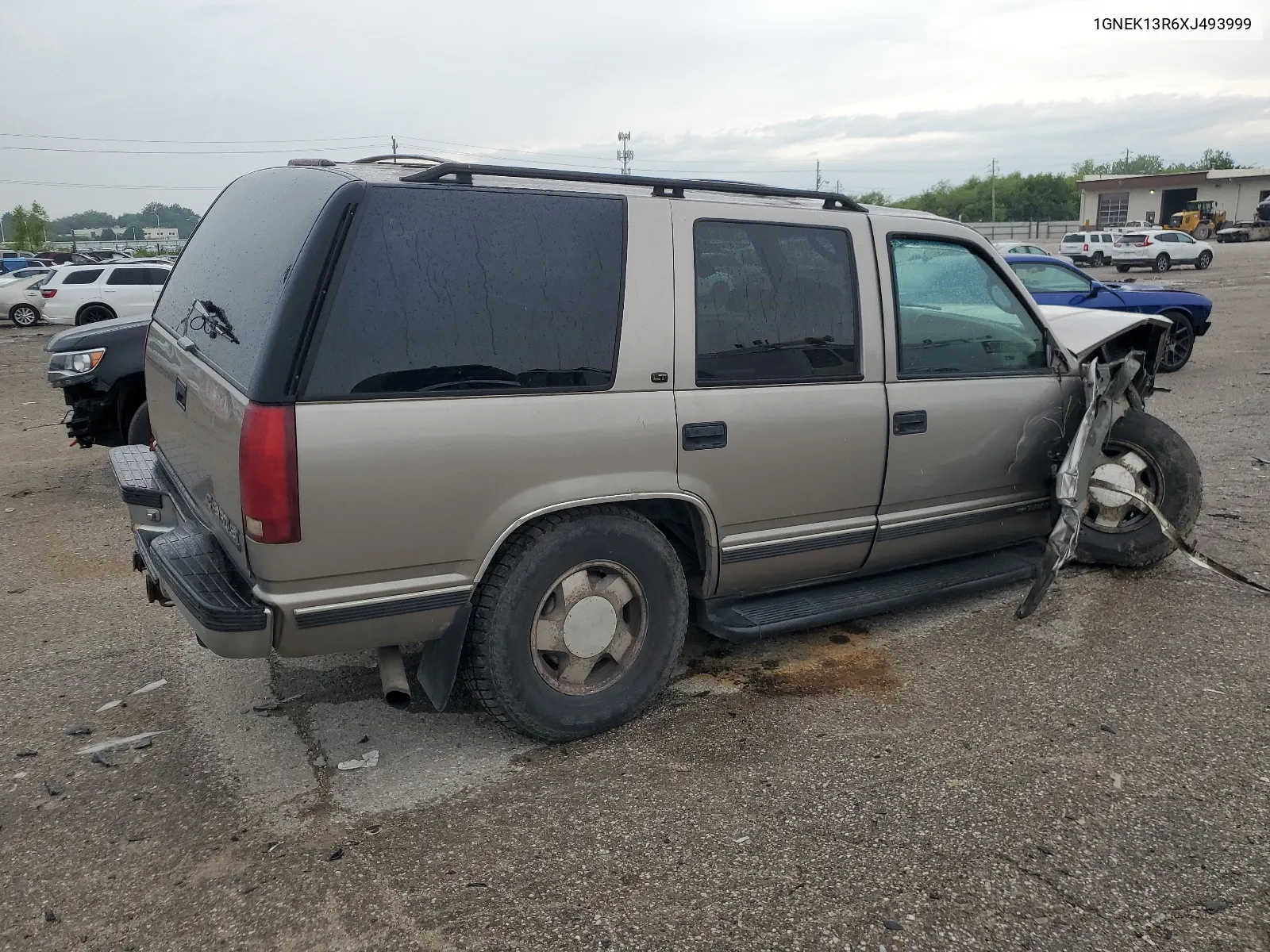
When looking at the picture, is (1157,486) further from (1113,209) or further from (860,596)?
(1113,209)

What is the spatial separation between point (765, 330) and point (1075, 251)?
132 ft

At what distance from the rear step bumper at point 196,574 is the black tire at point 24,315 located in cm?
2423

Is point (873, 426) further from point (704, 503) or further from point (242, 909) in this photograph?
point (242, 909)

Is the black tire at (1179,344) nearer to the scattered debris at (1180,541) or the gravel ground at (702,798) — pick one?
the scattered debris at (1180,541)

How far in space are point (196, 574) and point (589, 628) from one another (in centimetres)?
129

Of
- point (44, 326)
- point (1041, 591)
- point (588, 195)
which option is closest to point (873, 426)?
point (1041, 591)

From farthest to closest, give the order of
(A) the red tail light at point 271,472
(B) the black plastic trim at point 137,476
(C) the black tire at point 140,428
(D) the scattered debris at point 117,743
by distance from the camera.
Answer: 1. (C) the black tire at point 140,428
2. (B) the black plastic trim at point 137,476
3. (D) the scattered debris at point 117,743
4. (A) the red tail light at point 271,472

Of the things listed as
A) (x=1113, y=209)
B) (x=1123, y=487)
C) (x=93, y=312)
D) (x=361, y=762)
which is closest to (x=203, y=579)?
(x=361, y=762)

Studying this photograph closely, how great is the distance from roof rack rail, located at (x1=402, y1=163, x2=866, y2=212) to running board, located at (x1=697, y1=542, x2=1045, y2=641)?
1564mm

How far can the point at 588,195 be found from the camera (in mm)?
3432

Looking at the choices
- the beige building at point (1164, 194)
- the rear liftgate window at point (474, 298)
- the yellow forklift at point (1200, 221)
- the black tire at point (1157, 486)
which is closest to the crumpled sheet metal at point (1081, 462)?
the black tire at point (1157, 486)

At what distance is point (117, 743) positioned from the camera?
3.60 meters

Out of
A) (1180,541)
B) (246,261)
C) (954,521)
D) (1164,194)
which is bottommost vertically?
(1180,541)

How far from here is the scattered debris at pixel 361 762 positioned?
343 cm
